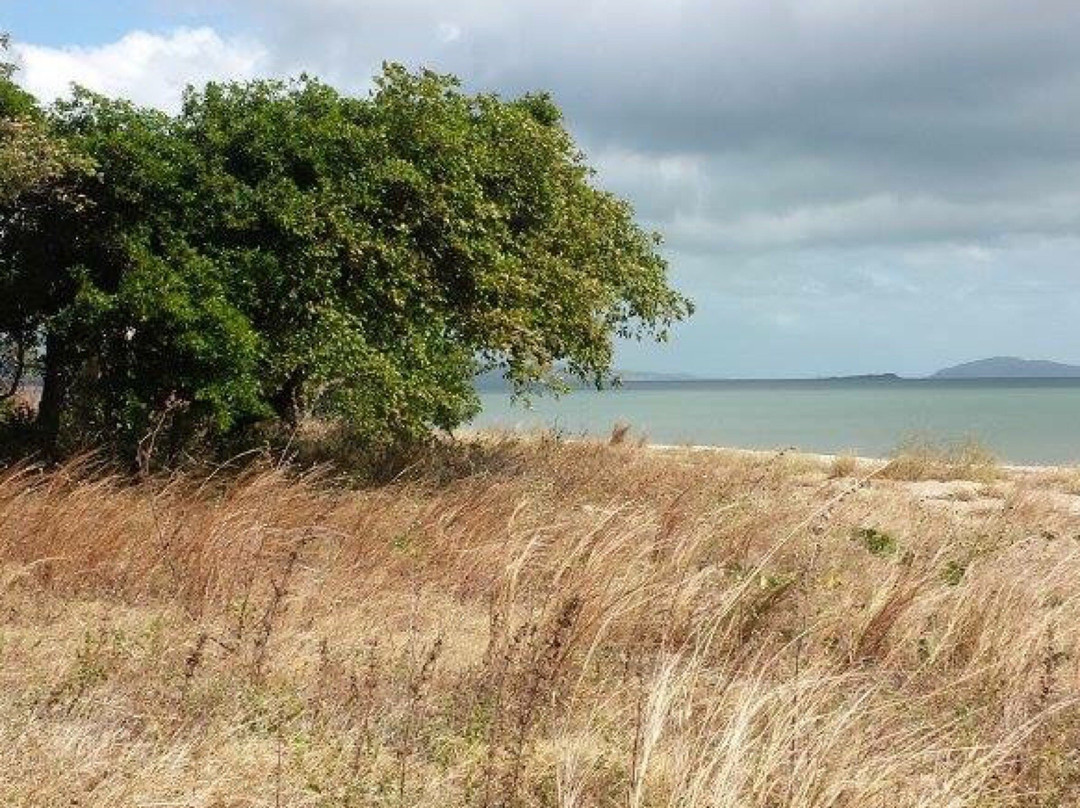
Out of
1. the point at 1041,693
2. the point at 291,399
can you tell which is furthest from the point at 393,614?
the point at 291,399

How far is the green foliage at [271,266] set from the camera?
1076 cm

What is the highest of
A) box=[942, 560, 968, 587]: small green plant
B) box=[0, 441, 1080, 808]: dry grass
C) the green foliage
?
the green foliage

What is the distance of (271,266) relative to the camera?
36.9 ft

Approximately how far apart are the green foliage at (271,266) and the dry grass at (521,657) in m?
1.73

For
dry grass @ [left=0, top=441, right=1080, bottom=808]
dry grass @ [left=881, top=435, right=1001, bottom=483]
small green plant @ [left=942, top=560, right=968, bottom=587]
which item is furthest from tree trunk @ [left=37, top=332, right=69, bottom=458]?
dry grass @ [left=881, top=435, right=1001, bottom=483]

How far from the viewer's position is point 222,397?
1079 centimetres

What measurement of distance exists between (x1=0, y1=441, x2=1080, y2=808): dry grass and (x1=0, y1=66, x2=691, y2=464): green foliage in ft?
5.66

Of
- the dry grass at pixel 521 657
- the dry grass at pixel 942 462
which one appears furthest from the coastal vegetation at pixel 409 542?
the dry grass at pixel 942 462

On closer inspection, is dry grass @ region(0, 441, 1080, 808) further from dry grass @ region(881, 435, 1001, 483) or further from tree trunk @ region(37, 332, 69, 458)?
dry grass @ region(881, 435, 1001, 483)

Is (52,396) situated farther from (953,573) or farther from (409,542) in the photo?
(953,573)

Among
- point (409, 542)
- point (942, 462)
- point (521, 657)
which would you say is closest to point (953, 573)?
point (521, 657)

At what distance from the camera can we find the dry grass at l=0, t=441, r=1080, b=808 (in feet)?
13.5

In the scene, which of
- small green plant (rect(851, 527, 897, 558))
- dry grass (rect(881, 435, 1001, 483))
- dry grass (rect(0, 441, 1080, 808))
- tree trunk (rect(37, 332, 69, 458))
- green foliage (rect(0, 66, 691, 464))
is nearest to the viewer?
dry grass (rect(0, 441, 1080, 808))

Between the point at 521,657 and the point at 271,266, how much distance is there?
712cm
